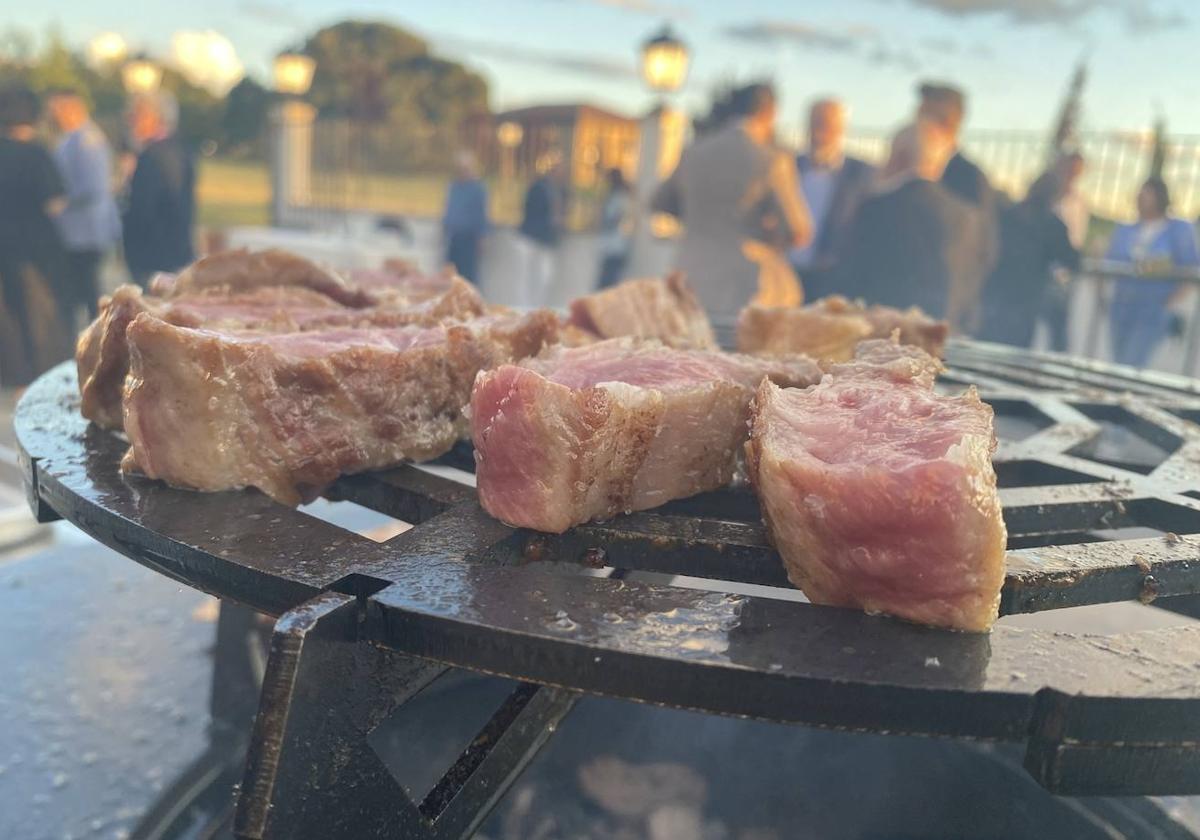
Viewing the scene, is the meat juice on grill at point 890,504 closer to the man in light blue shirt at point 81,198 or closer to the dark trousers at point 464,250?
the man in light blue shirt at point 81,198

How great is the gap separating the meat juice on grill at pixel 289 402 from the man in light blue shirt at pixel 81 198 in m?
7.17

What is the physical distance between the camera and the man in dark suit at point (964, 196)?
17.7 ft

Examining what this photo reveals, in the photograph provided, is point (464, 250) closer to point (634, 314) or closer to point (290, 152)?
point (290, 152)

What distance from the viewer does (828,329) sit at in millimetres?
2502

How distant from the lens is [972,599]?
111 centimetres

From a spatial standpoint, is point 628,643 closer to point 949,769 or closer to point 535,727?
point 535,727

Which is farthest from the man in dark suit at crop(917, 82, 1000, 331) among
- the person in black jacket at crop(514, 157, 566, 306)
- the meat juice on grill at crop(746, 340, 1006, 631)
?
the person in black jacket at crop(514, 157, 566, 306)

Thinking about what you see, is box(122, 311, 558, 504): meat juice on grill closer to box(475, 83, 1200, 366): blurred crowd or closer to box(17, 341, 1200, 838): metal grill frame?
box(17, 341, 1200, 838): metal grill frame

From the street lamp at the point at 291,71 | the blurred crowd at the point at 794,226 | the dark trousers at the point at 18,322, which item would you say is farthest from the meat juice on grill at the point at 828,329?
the street lamp at the point at 291,71

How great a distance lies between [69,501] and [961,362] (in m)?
2.77

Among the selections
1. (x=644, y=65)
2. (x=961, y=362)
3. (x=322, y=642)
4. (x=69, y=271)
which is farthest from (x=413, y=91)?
(x=322, y=642)

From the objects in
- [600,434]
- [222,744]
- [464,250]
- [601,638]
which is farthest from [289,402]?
[464,250]

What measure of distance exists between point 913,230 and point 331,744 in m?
5.34

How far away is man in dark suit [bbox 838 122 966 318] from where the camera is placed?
18.1 feet
